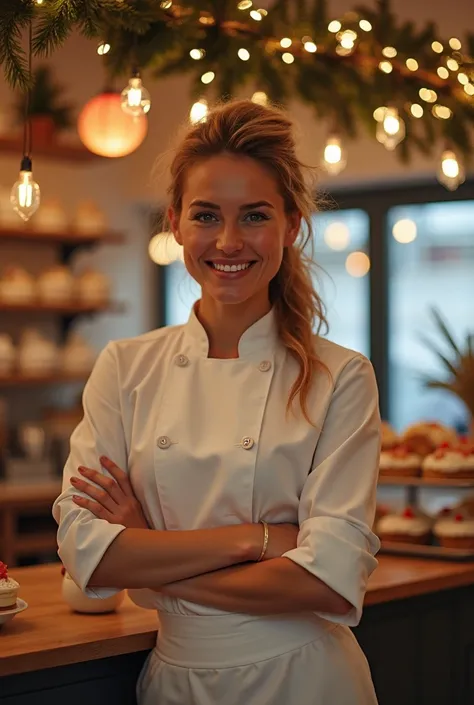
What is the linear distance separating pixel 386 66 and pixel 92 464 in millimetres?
1845

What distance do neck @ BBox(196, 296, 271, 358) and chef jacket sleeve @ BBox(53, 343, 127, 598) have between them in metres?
0.19

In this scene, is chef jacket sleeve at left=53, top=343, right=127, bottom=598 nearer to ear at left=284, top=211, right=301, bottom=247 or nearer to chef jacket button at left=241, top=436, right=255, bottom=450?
chef jacket button at left=241, top=436, right=255, bottom=450

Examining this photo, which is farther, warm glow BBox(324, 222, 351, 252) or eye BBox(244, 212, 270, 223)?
warm glow BBox(324, 222, 351, 252)

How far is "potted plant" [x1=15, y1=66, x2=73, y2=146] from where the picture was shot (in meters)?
5.65

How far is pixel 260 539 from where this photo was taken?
187 centimetres

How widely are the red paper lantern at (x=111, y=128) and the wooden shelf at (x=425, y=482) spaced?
53.5 inches

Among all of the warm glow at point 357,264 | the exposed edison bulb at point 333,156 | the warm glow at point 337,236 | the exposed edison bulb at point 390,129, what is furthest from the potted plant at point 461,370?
the warm glow at point 337,236

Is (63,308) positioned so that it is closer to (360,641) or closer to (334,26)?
(334,26)

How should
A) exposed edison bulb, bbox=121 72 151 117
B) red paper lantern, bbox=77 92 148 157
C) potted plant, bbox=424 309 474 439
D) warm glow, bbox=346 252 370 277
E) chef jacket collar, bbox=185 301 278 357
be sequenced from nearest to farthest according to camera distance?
chef jacket collar, bbox=185 301 278 357 < exposed edison bulb, bbox=121 72 151 117 < potted plant, bbox=424 309 474 439 < red paper lantern, bbox=77 92 148 157 < warm glow, bbox=346 252 370 277

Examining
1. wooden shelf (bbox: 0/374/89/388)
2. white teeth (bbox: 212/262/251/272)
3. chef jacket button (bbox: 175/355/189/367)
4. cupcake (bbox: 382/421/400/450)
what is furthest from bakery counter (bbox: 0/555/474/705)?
wooden shelf (bbox: 0/374/89/388)

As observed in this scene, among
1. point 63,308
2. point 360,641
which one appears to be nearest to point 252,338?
point 360,641

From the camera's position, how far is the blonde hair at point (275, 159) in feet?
6.48

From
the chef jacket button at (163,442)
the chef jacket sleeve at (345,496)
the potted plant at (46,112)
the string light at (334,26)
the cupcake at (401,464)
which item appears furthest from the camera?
the potted plant at (46,112)

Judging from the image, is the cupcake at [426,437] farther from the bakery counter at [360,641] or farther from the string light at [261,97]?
the string light at [261,97]
